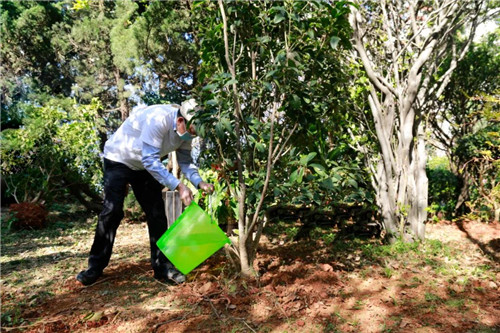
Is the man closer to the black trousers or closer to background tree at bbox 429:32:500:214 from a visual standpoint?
the black trousers

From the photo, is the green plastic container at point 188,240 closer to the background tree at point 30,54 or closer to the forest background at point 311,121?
the forest background at point 311,121

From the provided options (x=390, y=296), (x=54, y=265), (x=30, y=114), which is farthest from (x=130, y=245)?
(x=30, y=114)

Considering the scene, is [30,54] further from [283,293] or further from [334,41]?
[283,293]

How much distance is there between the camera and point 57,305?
2.34 metres

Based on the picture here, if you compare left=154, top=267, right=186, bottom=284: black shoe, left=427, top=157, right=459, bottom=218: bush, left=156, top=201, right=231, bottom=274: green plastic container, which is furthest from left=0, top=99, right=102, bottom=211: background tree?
left=427, top=157, right=459, bottom=218: bush

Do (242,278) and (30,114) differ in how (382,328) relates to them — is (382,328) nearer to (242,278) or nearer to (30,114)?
(242,278)

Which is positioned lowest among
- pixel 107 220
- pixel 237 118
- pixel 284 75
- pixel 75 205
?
pixel 75 205

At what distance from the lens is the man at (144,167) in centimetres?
246

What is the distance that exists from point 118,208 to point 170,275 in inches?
26.5

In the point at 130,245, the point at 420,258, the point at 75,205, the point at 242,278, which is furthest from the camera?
the point at 75,205

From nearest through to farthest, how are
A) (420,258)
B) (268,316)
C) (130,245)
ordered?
(268,316)
(420,258)
(130,245)

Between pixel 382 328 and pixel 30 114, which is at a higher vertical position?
pixel 30 114

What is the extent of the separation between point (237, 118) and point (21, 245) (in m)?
4.03

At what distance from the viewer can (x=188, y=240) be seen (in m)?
2.31
